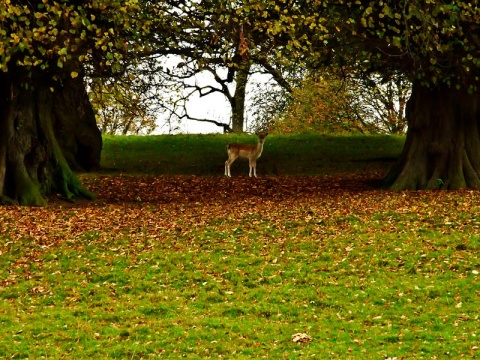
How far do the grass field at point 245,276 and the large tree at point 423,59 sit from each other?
2.10 meters

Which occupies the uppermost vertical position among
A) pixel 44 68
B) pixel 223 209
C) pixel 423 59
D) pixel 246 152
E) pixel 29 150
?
pixel 423 59

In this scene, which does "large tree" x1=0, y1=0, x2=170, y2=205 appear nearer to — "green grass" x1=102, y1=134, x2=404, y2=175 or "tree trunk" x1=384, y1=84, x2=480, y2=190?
"tree trunk" x1=384, y1=84, x2=480, y2=190

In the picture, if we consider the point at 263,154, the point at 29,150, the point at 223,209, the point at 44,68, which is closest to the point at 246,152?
the point at 263,154

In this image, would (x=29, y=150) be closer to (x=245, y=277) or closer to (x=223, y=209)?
(x=223, y=209)

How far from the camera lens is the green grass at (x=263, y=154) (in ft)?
110

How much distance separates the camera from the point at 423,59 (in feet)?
75.1

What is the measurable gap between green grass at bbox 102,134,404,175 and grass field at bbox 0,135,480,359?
8.97 meters

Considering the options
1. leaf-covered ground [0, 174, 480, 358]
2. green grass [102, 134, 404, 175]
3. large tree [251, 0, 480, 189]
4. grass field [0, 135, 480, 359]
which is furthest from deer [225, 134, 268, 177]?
leaf-covered ground [0, 174, 480, 358]

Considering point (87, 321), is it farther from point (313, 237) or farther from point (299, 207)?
point (299, 207)

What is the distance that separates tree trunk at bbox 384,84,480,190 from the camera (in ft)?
78.0

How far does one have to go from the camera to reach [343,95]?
4562cm

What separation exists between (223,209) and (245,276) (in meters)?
6.63

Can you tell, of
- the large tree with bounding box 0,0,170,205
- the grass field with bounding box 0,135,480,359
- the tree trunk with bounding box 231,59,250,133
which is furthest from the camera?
the tree trunk with bounding box 231,59,250,133

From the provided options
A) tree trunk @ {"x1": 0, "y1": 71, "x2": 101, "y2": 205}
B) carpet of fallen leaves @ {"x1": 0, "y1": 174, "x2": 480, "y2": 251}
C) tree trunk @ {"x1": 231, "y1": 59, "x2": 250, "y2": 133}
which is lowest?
carpet of fallen leaves @ {"x1": 0, "y1": 174, "x2": 480, "y2": 251}
